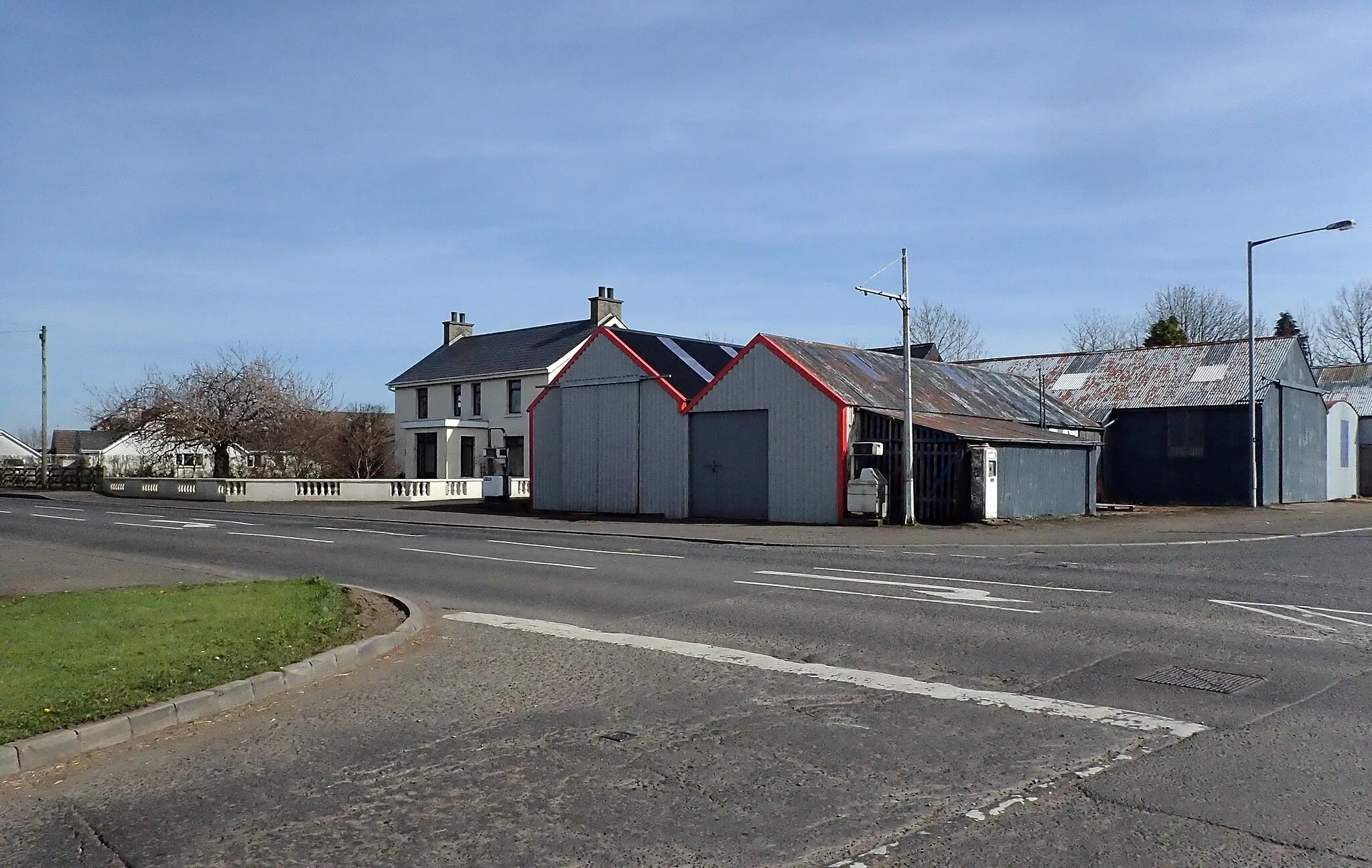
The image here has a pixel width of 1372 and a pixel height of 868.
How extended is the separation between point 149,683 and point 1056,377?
41.7m

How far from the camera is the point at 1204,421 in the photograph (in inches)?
1496

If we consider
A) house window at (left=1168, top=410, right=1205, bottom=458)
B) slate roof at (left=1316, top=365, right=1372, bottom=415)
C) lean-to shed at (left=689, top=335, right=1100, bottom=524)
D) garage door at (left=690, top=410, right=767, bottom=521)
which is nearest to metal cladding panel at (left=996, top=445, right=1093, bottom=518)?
lean-to shed at (left=689, top=335, right=1100, bottom=524)

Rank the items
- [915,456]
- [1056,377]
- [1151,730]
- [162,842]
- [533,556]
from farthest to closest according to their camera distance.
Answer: [1056,377], [915,456], [533,556], [1151,730], [162,842]

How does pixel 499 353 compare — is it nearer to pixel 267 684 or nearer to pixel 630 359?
pixel 630 359

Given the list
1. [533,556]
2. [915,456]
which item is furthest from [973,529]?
[533,556]

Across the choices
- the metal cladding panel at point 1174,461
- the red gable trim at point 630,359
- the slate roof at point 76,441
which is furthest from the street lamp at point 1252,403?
the slate roof at point 76,441

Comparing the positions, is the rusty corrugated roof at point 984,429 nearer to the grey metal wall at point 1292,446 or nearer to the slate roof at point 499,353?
the grey metal wall at point 1292,446

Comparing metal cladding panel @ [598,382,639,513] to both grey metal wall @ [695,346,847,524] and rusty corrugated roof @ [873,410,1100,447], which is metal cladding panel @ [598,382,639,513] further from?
rusty corrugated roof @ [873,410,1100,447]

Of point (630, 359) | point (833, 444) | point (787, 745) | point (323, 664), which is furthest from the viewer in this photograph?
point (630, 359)

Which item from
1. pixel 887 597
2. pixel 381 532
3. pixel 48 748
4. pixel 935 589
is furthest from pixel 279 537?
pixel 48 748

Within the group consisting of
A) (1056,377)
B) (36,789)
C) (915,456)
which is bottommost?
(36,789)

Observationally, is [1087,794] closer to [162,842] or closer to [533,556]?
[162,842]

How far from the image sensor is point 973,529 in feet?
79.8

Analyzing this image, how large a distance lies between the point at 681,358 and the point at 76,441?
90244 millimetres
